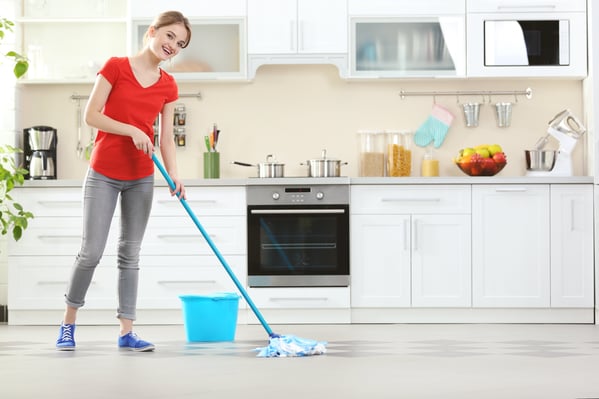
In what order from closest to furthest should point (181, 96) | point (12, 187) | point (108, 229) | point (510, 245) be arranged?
point (108, 229), point (12, 187), point (510, 245), point (181, 96)

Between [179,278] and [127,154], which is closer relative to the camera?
[127,154]

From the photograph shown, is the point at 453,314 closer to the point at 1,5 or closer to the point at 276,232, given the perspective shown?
the point at 276,232

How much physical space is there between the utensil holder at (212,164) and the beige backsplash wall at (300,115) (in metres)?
0.17

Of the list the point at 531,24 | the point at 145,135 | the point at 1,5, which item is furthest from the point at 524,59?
the point at 1,5

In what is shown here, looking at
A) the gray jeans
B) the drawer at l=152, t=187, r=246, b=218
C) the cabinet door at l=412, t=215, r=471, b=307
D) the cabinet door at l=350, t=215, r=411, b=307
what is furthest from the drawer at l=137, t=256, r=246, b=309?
the gray jeans

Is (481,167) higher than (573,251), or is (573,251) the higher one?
(481,167)

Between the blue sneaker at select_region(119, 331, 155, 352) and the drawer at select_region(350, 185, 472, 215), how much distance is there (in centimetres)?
167

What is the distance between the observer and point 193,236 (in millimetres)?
5246

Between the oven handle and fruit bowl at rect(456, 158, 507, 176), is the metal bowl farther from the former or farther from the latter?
the oven handle

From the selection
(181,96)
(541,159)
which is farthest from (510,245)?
(181,96)

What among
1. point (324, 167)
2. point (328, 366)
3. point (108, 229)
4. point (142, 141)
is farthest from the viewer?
point (324, 167)

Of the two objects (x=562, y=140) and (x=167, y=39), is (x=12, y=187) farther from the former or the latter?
(x=562, y=140)

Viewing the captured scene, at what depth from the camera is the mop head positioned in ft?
12.4

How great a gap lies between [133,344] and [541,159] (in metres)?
2.73
